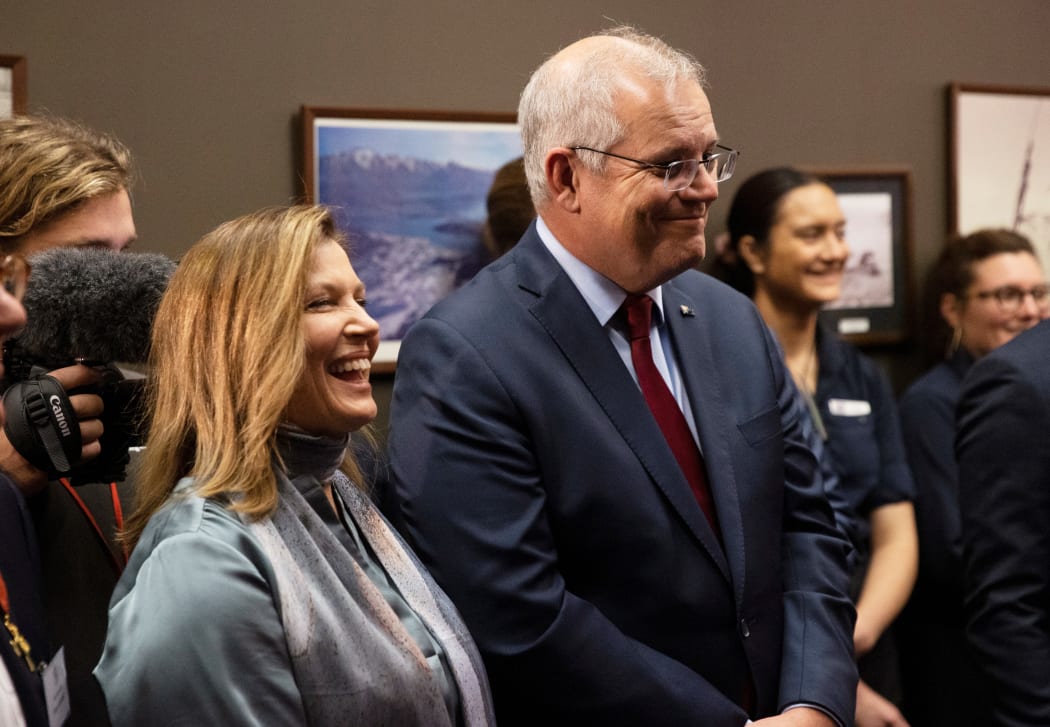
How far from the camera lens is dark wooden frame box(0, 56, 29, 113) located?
2.77m

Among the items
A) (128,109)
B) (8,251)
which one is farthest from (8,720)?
(128,109)

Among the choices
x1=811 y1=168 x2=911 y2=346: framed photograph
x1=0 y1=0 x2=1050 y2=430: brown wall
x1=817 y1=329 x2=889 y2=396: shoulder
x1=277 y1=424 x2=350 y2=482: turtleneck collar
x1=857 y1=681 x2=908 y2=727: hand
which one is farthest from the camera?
x1=811 y1=168 x2=911 y2=346: framed photograph

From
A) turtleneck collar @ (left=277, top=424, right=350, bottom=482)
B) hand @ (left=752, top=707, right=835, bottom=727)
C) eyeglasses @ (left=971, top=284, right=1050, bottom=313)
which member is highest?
eyeglasses @ (left=971, top=284, right=1050, bottom=313)

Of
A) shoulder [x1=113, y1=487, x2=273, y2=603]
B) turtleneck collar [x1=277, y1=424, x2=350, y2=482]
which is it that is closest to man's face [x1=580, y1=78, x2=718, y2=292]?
turtleneck collar [x1=277, y1=424, x2=350, y2=482]

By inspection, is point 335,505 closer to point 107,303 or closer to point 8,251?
point 107,303

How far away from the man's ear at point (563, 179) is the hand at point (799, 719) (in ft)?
3.09

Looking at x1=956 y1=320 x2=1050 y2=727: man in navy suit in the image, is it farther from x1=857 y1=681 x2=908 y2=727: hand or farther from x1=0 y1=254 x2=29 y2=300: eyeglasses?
x1=0 y1=254 x2=29 y2=300: eyeglasses

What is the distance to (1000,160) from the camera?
4.25 m

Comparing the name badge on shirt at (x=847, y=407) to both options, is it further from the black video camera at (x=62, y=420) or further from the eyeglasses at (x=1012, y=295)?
the black video camera at (x=62, y=420)

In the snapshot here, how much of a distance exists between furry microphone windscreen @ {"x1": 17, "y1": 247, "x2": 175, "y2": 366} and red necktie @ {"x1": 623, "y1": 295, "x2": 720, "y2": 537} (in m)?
0.81

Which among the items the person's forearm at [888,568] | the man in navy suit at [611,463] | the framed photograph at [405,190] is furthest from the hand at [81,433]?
the person's forearm at [888,568]

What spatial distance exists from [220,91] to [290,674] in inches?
72.7

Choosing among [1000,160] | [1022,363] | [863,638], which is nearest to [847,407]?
[863,638]

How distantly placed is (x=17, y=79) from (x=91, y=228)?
783 mm
